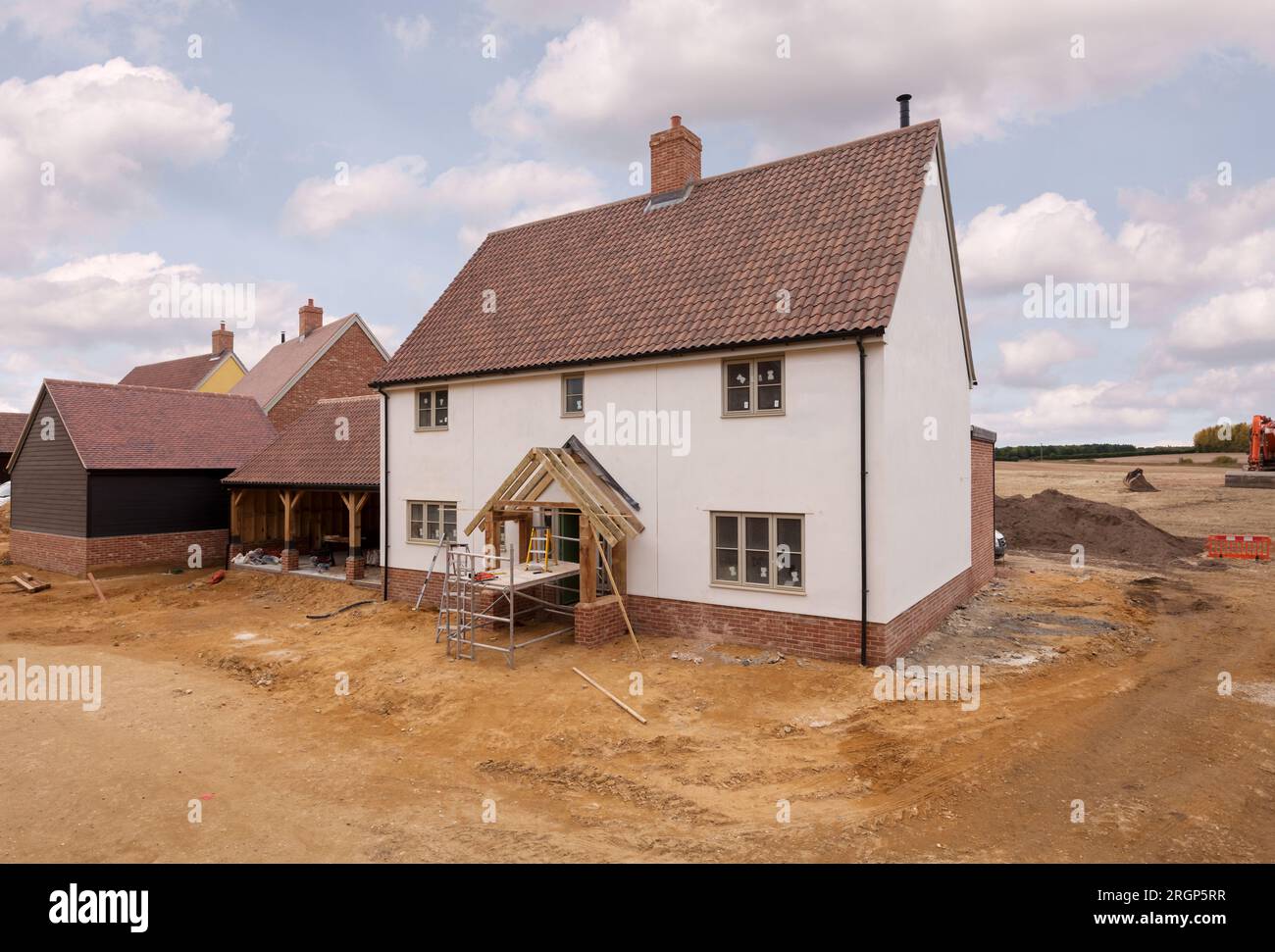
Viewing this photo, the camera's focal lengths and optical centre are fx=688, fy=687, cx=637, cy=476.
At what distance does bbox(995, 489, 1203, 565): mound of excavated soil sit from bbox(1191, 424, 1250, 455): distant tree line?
5348 centimetres

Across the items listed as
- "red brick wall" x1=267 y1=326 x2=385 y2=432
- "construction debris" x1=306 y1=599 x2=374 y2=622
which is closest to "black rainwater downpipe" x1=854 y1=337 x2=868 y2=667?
"construction debris" x1=306 y1=599 x2=374 y2=622

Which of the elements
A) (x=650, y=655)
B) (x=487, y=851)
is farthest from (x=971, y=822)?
(x=650, y=655)

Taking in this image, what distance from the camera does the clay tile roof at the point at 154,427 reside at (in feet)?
75.8

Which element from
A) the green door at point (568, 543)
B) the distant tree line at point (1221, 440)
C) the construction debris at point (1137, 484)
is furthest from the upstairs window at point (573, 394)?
the distant tree line at point (1221, 440)

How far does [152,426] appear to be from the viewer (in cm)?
2503

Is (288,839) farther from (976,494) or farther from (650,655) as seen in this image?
(976,494)

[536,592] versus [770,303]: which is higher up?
[770,303]

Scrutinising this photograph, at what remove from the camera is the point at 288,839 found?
6652 mm

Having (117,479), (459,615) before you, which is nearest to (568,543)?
(459,615)

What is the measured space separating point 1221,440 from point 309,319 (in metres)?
90.9

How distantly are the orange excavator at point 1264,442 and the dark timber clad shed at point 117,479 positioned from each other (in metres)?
51.3

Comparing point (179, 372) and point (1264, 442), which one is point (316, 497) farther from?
point (1264, 442)

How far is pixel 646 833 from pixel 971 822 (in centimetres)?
317

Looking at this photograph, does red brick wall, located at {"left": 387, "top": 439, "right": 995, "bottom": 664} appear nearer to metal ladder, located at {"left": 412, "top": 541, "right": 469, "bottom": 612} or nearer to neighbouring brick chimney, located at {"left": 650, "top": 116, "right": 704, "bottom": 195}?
metal ladder, located at {"left": 412, "top": 541, "right": 469, "bottom": 612}
